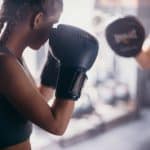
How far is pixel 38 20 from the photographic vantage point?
3.27ft

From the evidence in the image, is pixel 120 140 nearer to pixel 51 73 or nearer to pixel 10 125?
pixel 51 73

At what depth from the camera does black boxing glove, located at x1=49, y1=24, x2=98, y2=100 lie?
1009 millimetres

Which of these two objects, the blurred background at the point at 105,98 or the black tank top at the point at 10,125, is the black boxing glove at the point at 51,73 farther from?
the blurred background at the point at 105,98

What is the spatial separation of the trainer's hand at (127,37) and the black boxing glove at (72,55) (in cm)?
55

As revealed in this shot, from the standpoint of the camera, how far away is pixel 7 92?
3.10ft

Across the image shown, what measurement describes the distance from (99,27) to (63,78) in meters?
1.50

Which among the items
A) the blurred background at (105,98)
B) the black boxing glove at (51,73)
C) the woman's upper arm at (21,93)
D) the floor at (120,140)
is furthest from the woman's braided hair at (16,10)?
the floor at (120,140)

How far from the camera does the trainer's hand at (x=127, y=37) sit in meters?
1.59

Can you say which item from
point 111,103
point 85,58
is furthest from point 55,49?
point 111,103

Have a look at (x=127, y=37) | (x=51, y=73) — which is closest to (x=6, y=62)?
(x=51, y=73)

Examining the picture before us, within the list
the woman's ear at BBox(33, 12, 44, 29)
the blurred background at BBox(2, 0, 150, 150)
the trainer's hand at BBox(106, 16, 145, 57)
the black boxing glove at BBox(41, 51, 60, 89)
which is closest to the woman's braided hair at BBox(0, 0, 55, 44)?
the woman's ear at BBox(33, 12, 44, 29)

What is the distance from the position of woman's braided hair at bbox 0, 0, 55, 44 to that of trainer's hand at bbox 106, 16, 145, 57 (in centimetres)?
63

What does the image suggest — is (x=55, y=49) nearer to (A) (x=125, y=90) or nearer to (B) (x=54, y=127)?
(B) (x=54, y=127)

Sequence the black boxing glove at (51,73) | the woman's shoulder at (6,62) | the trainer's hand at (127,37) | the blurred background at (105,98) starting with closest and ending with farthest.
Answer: the woman's shoulder at (6,62), the black boxing glove at (51,73), the trainer's hand at (127,37), the blurred background at (105,98)
